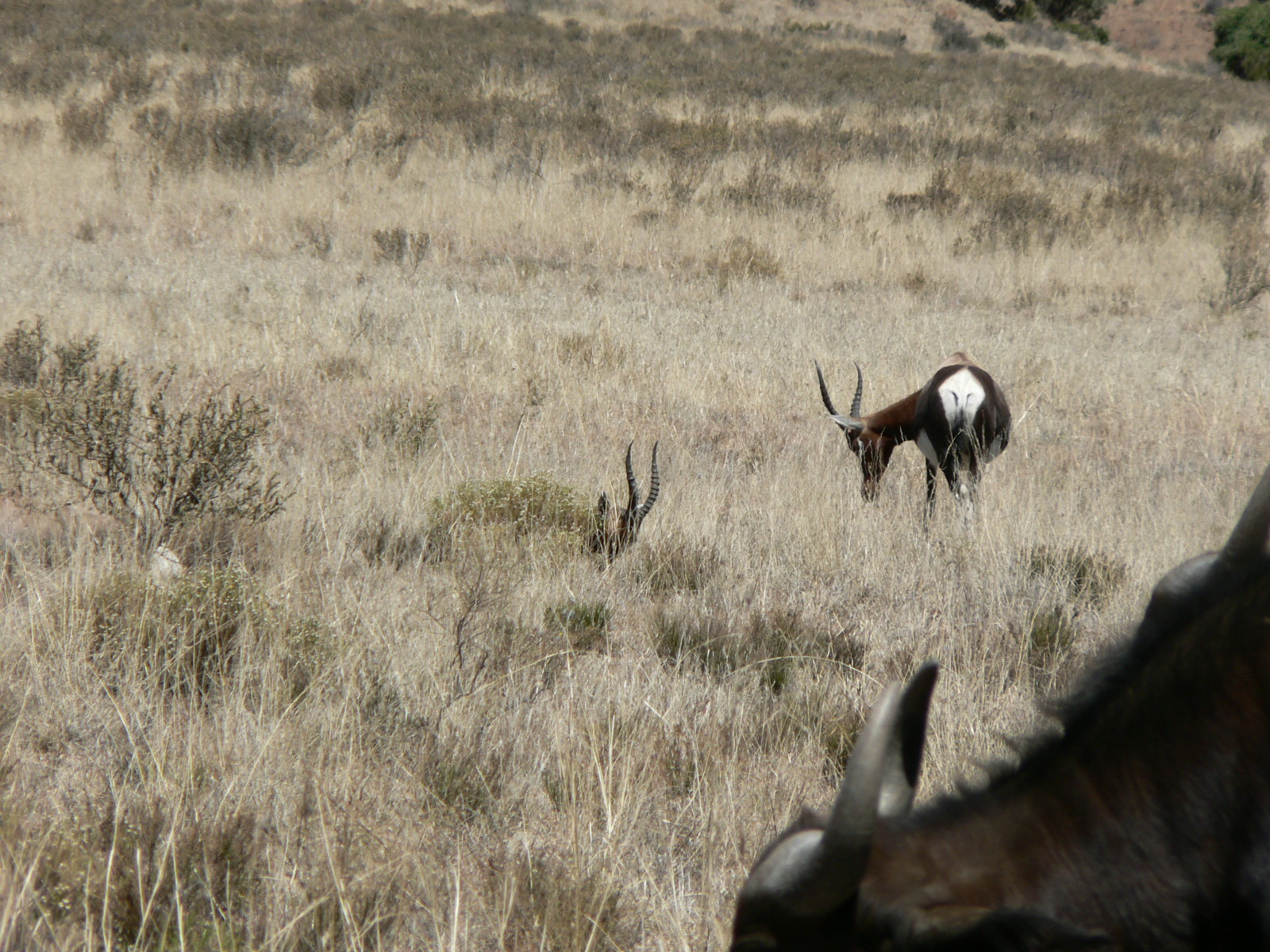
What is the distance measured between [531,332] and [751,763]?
6.99m

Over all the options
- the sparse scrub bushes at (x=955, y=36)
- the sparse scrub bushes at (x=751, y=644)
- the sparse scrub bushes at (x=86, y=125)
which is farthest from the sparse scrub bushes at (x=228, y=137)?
the sparse scrub bushes at (x=955, y=36)

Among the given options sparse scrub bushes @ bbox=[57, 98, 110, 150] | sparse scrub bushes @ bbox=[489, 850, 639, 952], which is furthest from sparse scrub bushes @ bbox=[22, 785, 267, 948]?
sparse scrub bushes @ bbox=[57, 98, 110, 150]

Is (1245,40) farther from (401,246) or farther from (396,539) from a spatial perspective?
(396,539)

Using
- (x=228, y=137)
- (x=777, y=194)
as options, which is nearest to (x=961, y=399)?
(x=777, y=194)

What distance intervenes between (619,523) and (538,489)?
49 centimetres

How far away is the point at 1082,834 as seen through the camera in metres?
1.53

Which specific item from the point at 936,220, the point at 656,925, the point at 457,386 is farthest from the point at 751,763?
the point at 936,220

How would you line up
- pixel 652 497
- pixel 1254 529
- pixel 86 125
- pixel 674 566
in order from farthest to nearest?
pixel 86 125 → pixel 652 497 → pixel 674 566 → pixel 1254 529

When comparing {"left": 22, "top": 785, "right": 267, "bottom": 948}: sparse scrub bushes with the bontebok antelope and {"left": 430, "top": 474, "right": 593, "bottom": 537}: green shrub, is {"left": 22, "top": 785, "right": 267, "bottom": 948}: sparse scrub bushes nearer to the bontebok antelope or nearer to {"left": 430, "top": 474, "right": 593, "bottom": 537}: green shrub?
the bontebok antelope

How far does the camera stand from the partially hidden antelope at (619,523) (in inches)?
201

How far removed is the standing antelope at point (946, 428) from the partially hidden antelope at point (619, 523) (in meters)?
1.76

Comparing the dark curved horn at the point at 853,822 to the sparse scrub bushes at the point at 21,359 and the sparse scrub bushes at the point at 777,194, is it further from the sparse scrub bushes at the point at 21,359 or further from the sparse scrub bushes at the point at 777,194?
the sparse scrub bushes at the point at 777,194

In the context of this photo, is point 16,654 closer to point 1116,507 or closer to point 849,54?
point 1116,507

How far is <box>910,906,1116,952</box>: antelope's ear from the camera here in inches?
52.1
